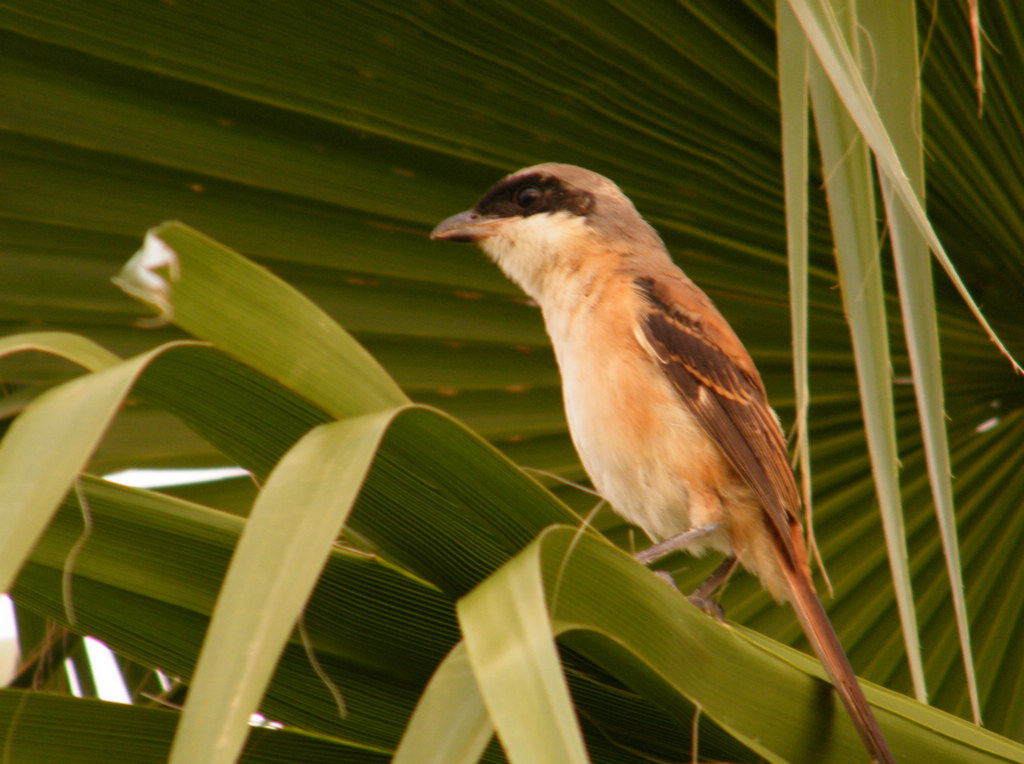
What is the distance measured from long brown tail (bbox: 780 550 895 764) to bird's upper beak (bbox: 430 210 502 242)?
1.02m

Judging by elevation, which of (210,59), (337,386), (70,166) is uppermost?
(210,59)

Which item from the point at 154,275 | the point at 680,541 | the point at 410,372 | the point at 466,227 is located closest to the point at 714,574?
the point at 680,541

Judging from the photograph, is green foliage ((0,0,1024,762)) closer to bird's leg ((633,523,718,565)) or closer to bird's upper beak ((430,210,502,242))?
bird's upper beak ((430,210,502,242))

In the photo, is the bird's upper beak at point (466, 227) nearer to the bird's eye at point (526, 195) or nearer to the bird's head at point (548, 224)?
the bird's head at point (548, 224)

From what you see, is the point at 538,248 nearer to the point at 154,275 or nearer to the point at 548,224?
the point at 548,224

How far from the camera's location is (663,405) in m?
2.11

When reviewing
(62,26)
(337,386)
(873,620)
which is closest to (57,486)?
(337,386)

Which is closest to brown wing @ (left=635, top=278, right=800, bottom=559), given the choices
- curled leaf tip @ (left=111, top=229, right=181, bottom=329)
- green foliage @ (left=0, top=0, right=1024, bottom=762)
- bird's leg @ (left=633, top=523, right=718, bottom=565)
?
bird's leg @ (left=633, top=523, right=718, bottom=565)

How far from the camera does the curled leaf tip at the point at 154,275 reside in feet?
2.39

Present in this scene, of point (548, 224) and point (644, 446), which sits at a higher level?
point (548, 224)

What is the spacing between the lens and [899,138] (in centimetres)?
129

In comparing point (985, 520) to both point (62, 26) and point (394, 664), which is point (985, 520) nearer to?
point (394, 664)

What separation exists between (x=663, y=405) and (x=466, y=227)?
1.98 feet

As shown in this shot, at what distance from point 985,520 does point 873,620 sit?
0.39m
